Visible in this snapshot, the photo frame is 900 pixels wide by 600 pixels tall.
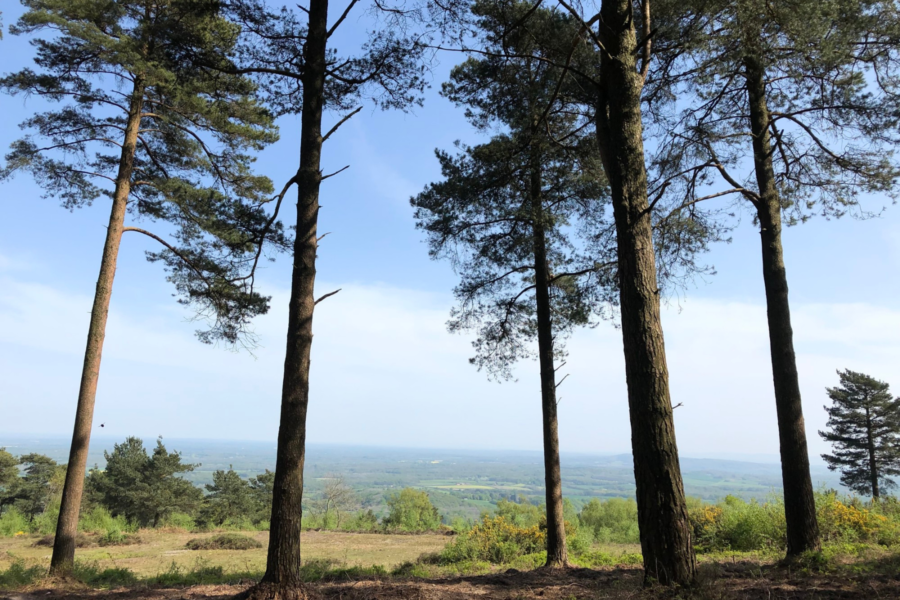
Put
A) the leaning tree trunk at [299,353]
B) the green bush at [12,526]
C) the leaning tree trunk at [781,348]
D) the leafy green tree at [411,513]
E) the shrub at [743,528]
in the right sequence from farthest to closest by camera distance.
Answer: the leafy green tree at [411,513]
the green bush at [12,526]
the shrub at [743,528]
the leaning tree trunk at [781,348]
the leaning tree trunk at [299,353]

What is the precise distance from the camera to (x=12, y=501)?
2706 cm

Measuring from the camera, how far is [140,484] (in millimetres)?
23438

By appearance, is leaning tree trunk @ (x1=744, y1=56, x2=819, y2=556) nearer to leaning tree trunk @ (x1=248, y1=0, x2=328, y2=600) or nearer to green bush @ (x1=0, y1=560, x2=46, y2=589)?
leaning tree trunk @ (x1=248, y1=0, x2=328, y2=600)

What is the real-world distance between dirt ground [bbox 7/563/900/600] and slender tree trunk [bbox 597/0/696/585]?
367 mm

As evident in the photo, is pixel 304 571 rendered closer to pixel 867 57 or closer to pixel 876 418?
pixel 867 57

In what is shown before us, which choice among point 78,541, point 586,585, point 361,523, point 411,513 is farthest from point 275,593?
point 361,523

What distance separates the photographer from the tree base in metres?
4.27

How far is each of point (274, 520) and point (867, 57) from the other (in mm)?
8271

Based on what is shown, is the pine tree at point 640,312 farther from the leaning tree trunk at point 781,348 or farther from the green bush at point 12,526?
the green bush at point 12,526

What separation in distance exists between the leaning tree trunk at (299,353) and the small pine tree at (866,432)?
78.7 feet

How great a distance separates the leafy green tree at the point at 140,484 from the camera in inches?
920

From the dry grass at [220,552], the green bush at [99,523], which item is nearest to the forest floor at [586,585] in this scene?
the dry grass at [220,552]

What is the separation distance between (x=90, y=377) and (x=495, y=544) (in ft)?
24.9

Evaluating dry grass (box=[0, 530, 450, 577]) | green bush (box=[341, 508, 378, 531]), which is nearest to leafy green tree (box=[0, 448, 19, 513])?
dry grass (box=[0, 530, 450, 577])
